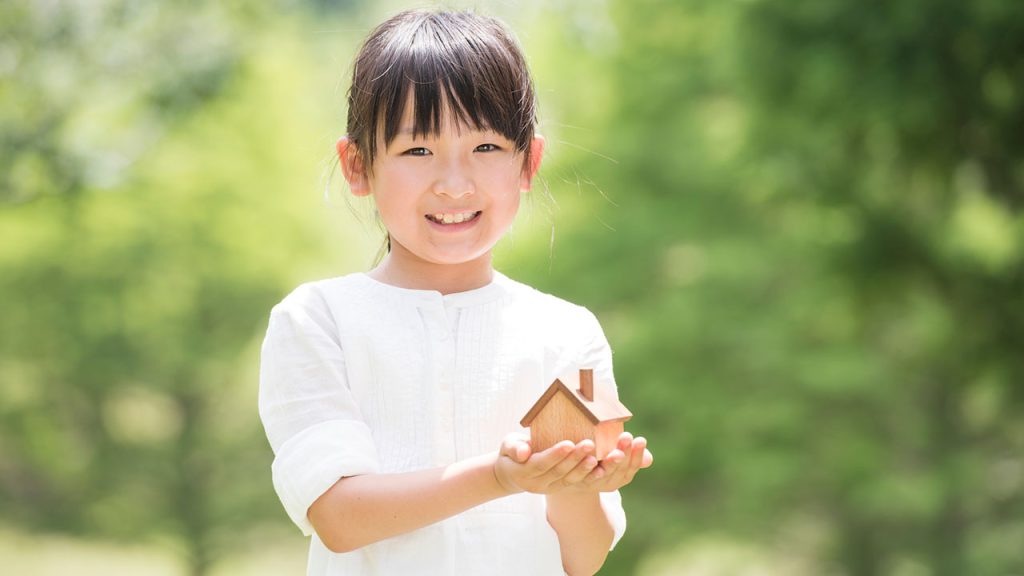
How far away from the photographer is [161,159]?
12414 millimetres

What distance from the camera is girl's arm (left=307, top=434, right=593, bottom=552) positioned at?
161 cm

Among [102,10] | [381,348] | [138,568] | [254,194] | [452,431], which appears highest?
[102,10]

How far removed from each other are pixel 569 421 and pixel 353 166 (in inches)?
23.7

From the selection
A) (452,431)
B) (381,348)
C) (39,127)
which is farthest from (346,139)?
(39,127)

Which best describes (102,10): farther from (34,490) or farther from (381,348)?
(381,348)

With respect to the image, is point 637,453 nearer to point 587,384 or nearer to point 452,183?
point 587,384

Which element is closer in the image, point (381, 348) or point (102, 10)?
point (381, 348)

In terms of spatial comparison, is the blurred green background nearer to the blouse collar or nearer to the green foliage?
the green foliage

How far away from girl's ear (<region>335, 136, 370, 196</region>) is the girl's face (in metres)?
0.04

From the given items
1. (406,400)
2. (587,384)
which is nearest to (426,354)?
(406,400)

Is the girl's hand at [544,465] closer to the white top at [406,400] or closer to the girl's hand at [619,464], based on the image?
the girl's hand at [619,464]

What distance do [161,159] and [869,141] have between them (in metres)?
6.81

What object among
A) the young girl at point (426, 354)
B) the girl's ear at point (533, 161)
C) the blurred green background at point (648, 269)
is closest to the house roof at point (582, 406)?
the young girl at point (426, 354)

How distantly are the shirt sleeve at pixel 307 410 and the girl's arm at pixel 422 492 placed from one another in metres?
0.03
